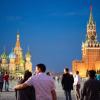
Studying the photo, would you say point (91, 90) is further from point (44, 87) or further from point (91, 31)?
point (91, 31)

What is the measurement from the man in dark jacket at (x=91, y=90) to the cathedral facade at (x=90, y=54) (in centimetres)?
15756

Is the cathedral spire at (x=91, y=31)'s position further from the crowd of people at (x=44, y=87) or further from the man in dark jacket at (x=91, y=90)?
the man in dark jacket at (x=91, y=90)

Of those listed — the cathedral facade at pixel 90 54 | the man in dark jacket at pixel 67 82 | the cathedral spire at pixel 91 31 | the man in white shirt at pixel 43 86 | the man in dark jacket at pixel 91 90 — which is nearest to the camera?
the man in white shirt at pixel 43 86

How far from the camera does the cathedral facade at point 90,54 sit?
564 feet

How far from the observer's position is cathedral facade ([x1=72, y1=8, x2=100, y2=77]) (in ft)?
564

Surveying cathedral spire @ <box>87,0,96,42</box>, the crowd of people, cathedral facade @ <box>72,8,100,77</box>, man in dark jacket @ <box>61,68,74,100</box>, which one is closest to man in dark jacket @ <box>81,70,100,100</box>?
the crowd of people

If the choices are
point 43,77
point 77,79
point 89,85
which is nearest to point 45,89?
point 43,77

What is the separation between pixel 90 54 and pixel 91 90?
165243 millimetres

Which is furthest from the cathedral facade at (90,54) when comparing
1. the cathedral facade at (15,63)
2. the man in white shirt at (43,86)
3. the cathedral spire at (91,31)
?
the man in white shirt at (43,86)

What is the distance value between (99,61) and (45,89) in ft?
536

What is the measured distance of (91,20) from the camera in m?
190

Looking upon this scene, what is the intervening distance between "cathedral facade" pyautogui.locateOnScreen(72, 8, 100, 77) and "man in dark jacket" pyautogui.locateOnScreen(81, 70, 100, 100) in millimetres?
157559

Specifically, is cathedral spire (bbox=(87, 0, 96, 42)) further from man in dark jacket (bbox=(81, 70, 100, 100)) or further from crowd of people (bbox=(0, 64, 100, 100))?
man in dark jacket (bbox=(81, 70, 100, 100))

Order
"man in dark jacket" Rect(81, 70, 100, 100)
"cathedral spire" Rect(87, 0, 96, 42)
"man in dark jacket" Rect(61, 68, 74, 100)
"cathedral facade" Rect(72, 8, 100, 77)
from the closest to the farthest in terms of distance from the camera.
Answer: "man in dark jacket" Rect(81, 70, 100, 100), "man in dark jacket" Rect(61, 68, 74, 100), "cathedral facade" Rect(72, 8, 100, 77), "cathedral spire" Rect(87, 0, 96, 42)
